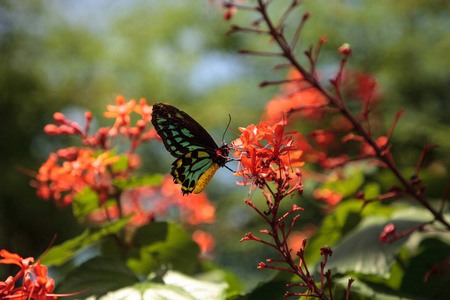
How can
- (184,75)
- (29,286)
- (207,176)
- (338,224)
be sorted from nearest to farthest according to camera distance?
(29,286)
(207,176)
(338,224)
(184,75)


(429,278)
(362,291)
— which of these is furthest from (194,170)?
(429,278)

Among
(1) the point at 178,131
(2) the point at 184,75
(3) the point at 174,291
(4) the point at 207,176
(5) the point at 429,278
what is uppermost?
(2) the point at 184,75

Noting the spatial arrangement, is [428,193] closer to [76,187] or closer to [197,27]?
[76,187]

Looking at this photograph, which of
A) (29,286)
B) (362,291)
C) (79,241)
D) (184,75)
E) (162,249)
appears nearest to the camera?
(29,286)

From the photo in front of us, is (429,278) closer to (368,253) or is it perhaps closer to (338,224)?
(368,253)

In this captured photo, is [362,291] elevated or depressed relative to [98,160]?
depressed

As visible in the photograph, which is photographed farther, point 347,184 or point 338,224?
point 347,184
